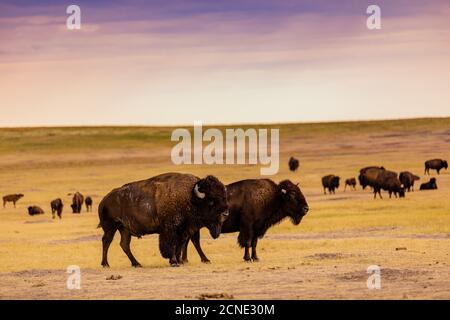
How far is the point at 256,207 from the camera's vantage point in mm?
23203

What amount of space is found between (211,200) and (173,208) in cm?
89

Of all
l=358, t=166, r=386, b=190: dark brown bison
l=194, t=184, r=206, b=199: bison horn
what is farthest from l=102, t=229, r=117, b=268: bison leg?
l=358, t=166, r=386, b=190: dark brown bison

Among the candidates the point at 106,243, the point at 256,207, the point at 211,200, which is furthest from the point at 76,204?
the point at 211,200

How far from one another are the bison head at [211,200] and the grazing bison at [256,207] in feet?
3.95

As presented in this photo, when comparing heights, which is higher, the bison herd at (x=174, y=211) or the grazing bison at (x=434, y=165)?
the grazing bison at (x=434, y=165)

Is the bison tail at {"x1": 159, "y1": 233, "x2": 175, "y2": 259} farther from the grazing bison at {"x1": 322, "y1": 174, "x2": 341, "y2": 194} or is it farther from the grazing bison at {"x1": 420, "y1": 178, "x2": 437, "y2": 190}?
the grazing bison at {"x1": 322, "y1": 174, "x2": 341, "y2": 194}

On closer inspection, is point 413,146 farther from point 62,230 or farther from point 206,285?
point 206,285

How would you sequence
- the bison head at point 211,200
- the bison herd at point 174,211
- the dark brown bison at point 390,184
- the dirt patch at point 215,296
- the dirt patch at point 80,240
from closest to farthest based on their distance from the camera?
1. the dirt patch at point 215,296
2. the bison head at point 211,200
3. the bison herd at point 174,211
4. the dirt patch at point 80,240
5. the dark brown bison at point 390,184

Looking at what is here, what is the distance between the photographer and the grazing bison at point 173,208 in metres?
21.5

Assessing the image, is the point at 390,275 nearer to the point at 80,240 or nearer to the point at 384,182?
the point at 80,240

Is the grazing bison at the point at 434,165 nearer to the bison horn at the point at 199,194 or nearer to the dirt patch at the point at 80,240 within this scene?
the dirt patch at the point at 80,240

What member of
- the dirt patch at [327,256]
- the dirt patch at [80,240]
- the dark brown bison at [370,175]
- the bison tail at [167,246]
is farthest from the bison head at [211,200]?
the dark brown bison at [370,175]

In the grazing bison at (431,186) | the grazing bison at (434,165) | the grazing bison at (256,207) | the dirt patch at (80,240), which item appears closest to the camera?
the grazing bison at (256,207)
